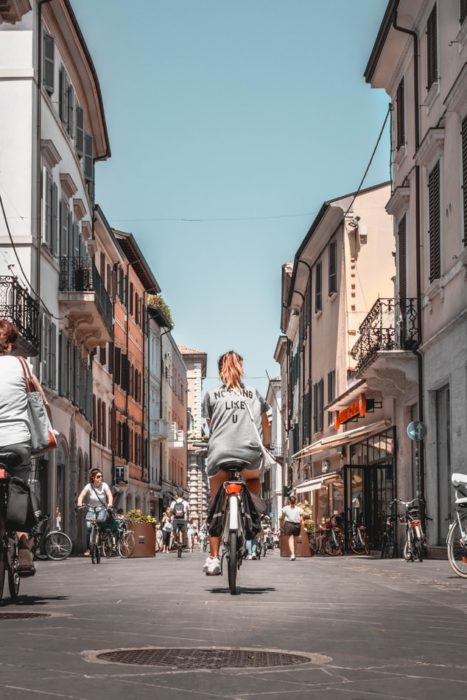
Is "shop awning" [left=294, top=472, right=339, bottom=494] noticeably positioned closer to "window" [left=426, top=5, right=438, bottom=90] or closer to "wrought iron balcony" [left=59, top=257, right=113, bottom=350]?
"wrought iron balcony" [left=59, top=257, right=113, bottom=350]

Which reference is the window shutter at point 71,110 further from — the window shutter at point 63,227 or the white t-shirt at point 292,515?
the white t-shirt at point 292,515

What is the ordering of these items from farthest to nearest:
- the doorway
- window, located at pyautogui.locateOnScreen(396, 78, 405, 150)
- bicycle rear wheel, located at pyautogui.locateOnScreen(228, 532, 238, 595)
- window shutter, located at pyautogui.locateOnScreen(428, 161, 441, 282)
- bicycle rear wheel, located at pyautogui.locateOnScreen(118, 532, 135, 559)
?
bicycle rear wheel, located at pyautogui.locateOnScreen(118, 532, 135, 559)
the doorway
window, located at pyautogui.locateOnScreen(396, 78, 405, 150)
window shutter, located at pyautogui.locateOnScreen(428, 161, 441, 282)
bicycle rear wheel, located at pyautogui.locateOnScreen(228, 532, 238, 595)

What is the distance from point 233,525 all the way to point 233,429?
0.99 metres

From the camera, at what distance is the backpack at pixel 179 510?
37.8 m

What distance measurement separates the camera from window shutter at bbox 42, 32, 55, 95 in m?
33.3

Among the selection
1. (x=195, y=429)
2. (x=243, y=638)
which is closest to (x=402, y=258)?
(x=243, y=638)

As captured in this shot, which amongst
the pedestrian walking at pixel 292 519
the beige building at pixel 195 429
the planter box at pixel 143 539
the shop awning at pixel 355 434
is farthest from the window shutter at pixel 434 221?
the beige building at pixel 195 429

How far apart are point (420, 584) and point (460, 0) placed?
480 inches

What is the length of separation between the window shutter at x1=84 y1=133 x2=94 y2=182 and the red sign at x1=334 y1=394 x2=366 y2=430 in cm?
1147

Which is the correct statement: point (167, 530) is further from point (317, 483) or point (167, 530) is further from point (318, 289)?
point (317, 483)

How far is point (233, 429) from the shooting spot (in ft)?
37.3

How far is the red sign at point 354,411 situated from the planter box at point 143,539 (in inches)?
227

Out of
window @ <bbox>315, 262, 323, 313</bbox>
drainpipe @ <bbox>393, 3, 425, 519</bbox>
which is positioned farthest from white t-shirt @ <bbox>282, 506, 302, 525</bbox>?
window @ <bbox>315, 262, 323, 313</bbox>

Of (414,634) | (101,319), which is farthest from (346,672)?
(101,319)
